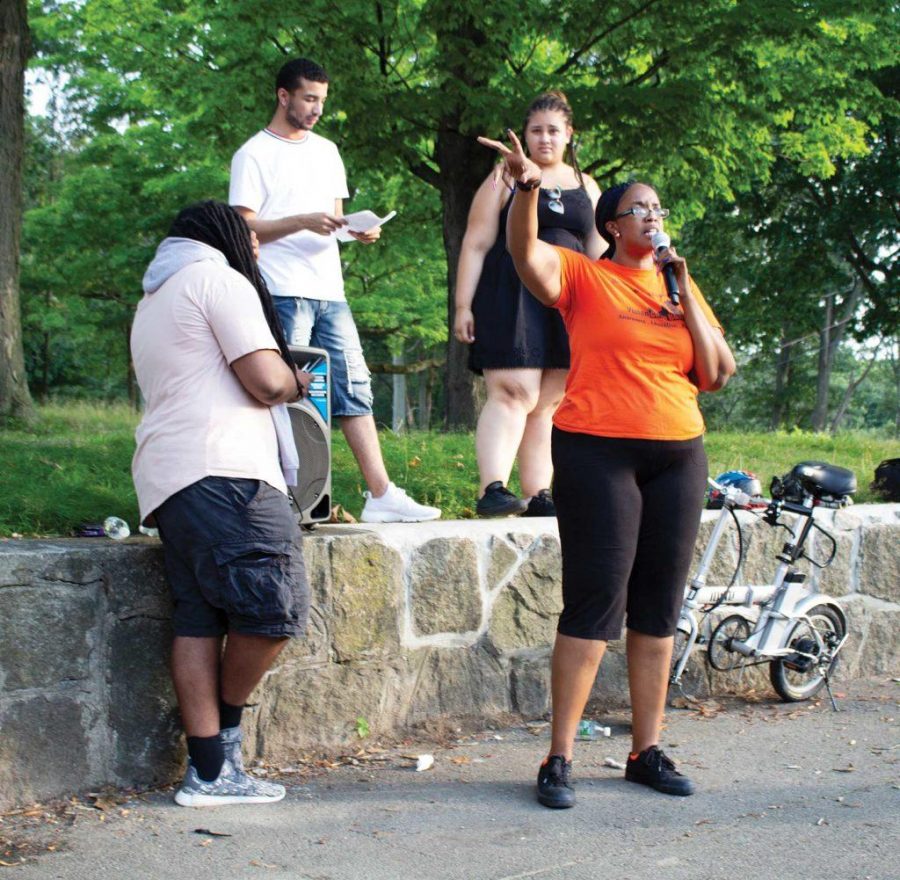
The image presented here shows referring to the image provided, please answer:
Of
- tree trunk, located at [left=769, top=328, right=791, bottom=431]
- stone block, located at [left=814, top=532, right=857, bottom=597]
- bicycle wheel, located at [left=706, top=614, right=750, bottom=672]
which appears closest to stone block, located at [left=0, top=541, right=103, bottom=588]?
bicycle wheel, located at [left=706, top=614, right=750, bottom=672]

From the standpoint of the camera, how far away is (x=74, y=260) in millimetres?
25609

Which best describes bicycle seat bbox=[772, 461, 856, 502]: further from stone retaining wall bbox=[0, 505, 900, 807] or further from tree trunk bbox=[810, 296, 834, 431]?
tree trunk bbox=[810, 296, 834, 431]

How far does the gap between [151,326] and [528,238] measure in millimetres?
1266

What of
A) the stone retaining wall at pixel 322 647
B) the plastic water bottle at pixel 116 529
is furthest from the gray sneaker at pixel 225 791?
the plastic water bottle at pixel 116 529

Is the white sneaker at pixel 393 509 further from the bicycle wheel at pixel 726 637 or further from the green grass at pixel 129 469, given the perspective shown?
the bicycle wheel at pixel 726 637

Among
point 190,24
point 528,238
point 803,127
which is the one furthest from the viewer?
point 803,127

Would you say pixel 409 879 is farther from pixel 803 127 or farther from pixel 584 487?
pixel 803 127

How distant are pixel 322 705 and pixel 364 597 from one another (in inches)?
17.2

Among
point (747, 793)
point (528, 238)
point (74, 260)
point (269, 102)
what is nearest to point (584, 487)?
point (528, 238)

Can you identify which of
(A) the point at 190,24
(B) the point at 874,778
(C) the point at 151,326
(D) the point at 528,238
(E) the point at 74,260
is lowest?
(B) the point at 874,778

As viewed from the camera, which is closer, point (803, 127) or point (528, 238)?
point (528, 238)

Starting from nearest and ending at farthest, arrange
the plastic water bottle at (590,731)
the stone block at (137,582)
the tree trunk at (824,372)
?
the stone block at (137,582) → the plastic water bottle at (590,731) → the tree trunk at (824,372)

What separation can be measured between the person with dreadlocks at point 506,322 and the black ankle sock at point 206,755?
1.94m

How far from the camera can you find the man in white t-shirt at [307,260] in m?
5.39
